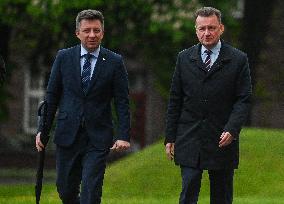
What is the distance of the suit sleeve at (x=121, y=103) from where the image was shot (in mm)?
9109

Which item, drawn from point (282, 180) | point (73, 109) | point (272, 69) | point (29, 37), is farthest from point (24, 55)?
point (73, 109)

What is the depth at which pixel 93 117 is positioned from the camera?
9.12m

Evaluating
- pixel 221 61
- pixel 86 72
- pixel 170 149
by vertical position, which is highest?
pixel 221 61

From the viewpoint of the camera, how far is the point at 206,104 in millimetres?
9000

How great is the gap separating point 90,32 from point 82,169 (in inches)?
44.4

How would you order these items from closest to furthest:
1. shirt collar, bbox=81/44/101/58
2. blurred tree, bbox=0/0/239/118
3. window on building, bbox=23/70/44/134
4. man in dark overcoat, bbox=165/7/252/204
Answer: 1. man in dark overcoat, bbox=165/7/252/204
2. shirt collar, bbox=81/44/101/58
3. blurred tree, bbox=0/0/239/118
4. window on building, bbox=23/70/44/134

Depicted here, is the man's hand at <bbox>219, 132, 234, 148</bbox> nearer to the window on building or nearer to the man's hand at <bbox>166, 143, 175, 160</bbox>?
the man's hand at <bbox>166, 143, 175, 160</bbox>

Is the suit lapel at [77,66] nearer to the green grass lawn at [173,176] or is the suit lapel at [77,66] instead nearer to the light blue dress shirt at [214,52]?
the light blue dress shirt at [214,52]

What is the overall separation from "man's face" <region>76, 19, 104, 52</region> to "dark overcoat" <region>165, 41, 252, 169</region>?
68cm

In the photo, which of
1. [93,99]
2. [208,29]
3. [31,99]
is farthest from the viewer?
[31,99]

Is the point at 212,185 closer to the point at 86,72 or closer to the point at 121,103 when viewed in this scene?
the point at 121,103

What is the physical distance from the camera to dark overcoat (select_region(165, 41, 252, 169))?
8992mm

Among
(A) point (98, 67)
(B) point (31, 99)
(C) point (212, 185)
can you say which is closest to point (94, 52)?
(A) point (98, 67)

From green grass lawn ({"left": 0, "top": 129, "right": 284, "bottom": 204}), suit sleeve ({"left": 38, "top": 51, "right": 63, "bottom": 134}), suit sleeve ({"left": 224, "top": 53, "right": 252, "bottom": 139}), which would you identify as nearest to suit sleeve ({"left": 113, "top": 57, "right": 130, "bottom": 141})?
suit sleeve ({"left": 38, "top": 51, "right": 63, "bottom": 134})
